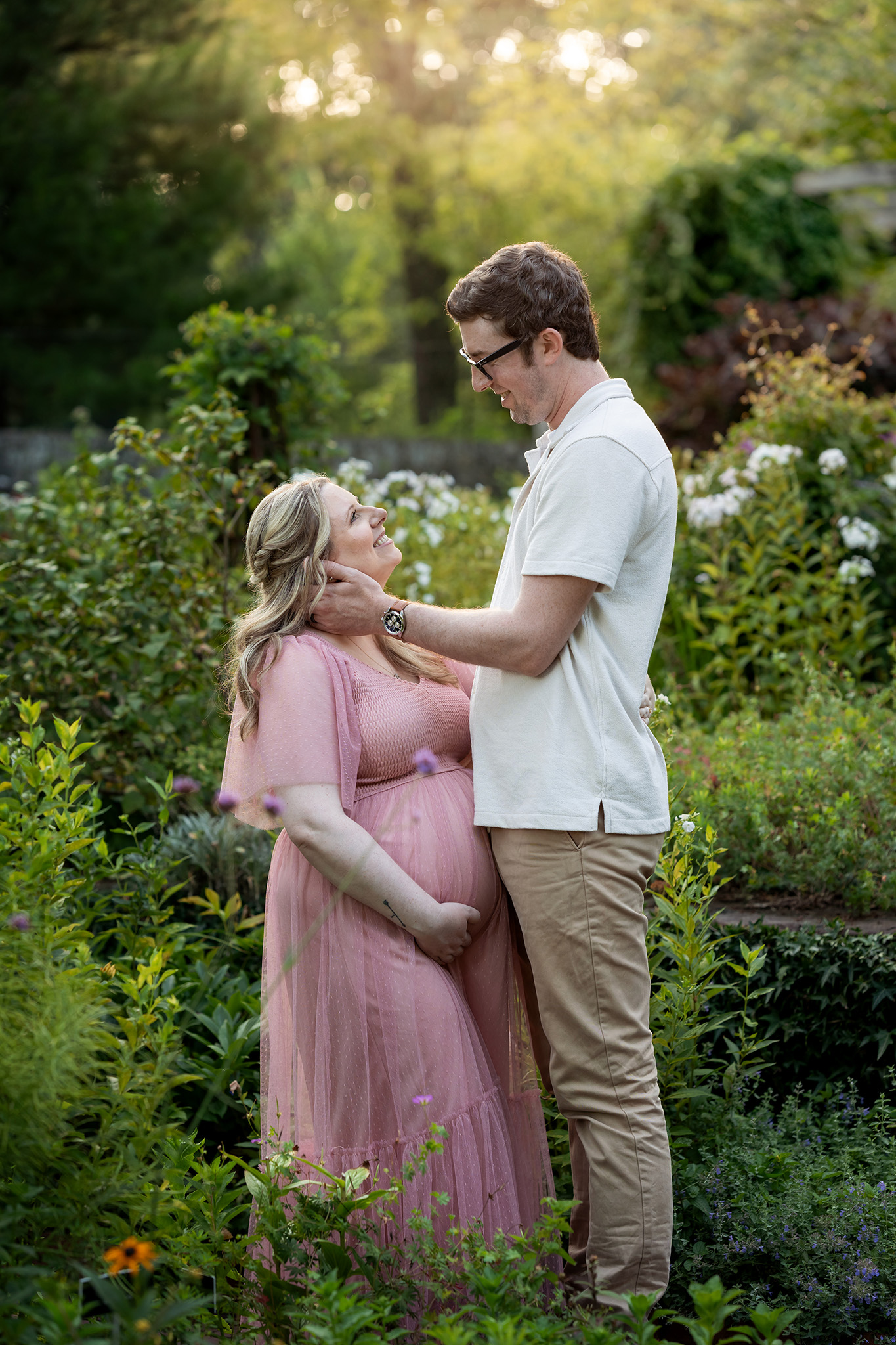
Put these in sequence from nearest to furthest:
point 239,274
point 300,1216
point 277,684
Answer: point 300,1216 < point 277,684 < point 239,274

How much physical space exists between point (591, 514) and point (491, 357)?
414 millimetres

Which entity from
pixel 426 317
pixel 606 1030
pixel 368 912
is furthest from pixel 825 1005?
pixel 426 317

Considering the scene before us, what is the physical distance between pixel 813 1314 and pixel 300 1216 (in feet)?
3.49

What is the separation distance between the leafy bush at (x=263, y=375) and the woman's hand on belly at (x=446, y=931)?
3.66m

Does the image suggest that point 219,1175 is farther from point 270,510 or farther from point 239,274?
point 239,274

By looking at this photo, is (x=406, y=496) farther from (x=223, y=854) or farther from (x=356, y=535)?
(x=356, y=535)

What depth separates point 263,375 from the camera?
5.43 meters

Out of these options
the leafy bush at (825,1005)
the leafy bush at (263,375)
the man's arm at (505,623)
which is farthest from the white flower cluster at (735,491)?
the man's arm at (505,623)

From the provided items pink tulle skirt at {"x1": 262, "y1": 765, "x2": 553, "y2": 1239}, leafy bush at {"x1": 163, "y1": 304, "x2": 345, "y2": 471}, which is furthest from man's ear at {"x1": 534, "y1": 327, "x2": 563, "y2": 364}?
leafy bush at {"x1": 163, "y1": 304, "x2": 345, "y2": 471}

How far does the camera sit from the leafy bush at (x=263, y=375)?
5.53 meters

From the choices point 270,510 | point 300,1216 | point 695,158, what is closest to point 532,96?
point 695,158

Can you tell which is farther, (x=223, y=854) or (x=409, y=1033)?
(x=223, y=854)

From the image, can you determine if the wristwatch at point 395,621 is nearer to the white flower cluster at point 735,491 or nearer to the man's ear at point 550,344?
the man's ear at point 550,344

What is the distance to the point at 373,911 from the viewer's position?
2324mm
